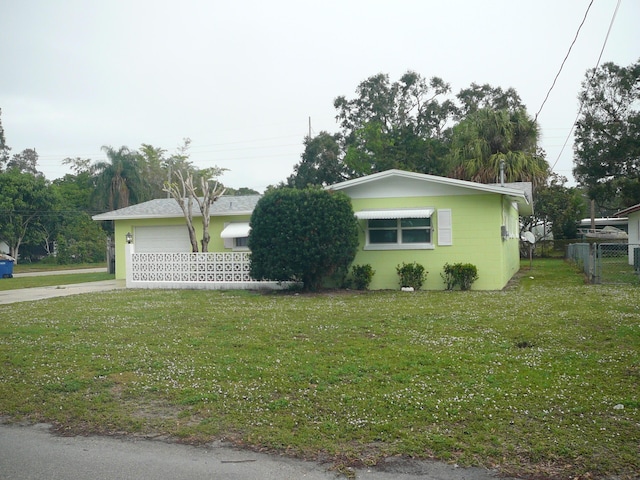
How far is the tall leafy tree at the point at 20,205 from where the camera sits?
44.5 metres

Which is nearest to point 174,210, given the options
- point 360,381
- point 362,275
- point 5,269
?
point 362,275

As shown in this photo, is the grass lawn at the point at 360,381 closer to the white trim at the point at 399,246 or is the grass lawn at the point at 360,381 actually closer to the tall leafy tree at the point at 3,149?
the white trim at the point at 399,246

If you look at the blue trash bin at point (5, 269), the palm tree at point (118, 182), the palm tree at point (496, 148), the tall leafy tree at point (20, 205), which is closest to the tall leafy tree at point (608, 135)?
the palm tree at point (496, 148)

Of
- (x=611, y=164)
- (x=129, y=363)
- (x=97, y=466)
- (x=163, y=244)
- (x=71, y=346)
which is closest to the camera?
(x=97, y=466)

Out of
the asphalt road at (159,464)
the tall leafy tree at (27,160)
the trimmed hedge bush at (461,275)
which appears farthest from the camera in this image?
the tall leafy tree at (27,160)

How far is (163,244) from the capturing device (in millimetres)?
23156

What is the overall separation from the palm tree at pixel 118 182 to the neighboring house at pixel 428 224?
911 inches

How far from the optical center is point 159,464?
4.61m

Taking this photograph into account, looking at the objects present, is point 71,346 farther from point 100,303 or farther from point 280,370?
point 100,303

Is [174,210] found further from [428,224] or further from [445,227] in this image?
[445,227]

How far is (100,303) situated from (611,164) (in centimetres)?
3289


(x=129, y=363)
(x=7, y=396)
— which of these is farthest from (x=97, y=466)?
(x=129, y=363)

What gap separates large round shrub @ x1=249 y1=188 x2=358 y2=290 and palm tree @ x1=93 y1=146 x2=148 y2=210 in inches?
887

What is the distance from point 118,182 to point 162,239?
14.7 meters
